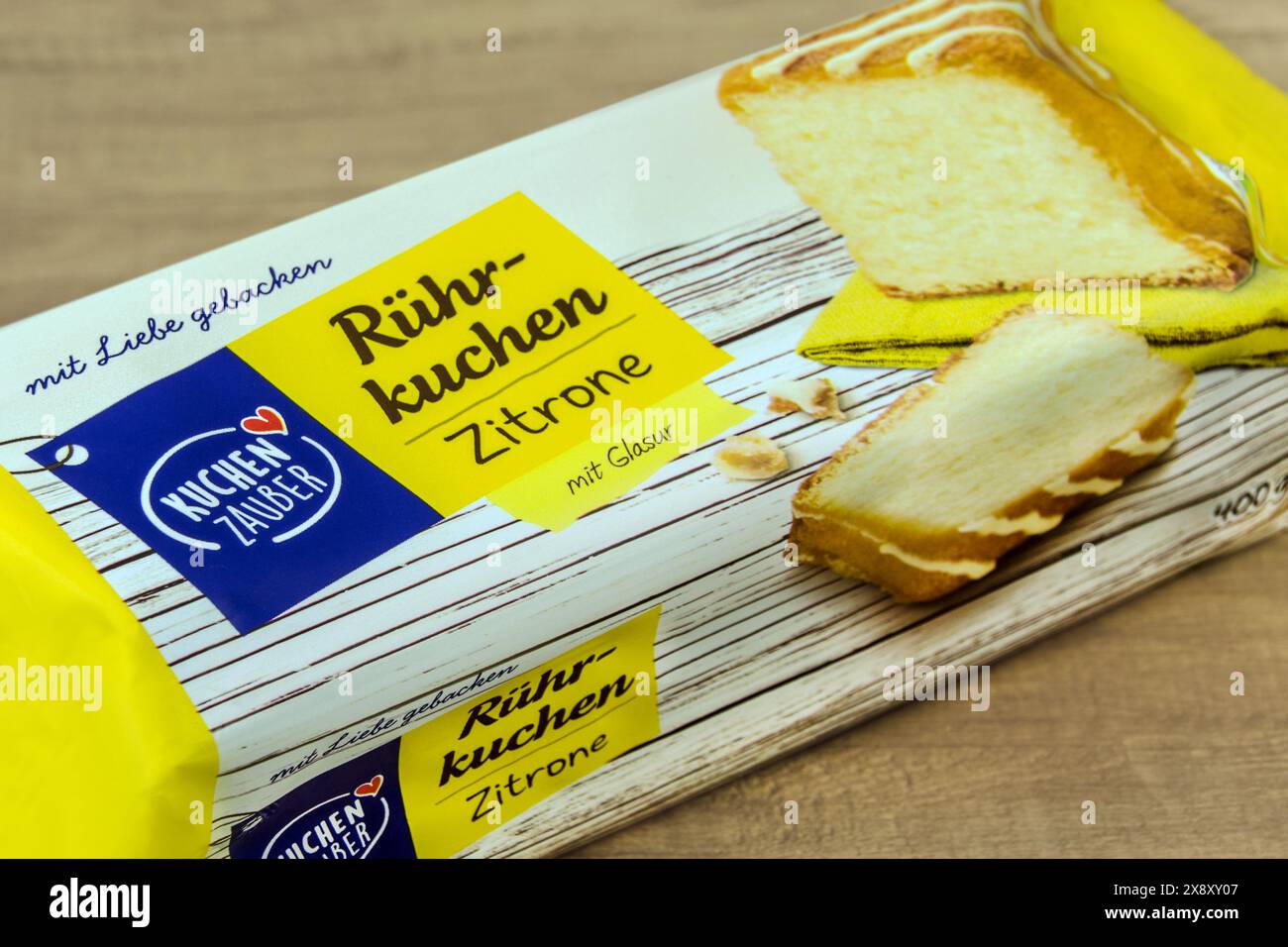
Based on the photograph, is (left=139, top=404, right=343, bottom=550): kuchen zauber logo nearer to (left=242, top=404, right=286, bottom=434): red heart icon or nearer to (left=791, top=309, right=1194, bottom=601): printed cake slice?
(left=242, top=404, right=286, bottom=434): red heart icon

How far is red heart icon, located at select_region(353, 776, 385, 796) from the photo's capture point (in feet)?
1.90

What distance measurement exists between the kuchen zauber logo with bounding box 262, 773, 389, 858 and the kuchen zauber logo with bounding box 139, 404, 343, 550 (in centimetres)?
13

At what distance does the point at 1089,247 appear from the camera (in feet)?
2.15

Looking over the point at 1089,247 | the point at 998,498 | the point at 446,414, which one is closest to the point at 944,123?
the point at 1089,247

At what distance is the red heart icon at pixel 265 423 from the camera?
0.59 meters

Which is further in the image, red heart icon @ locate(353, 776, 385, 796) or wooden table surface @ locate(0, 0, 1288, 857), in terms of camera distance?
wooden table surface @ locate(0, 0, 1288, 857)

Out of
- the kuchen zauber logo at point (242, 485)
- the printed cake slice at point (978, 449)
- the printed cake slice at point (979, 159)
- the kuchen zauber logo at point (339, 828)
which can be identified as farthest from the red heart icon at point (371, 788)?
the printed cake slice at point (979, 159)

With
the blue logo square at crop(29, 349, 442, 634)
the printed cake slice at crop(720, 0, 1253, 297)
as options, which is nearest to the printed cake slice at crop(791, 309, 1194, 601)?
the printed cake slice at crop(720, 0, 1253, 297)

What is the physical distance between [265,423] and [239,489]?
0.13 feet

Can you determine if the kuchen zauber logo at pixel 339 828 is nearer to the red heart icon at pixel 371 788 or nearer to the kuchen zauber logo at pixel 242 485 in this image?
the red heart icon at pixel 371 788

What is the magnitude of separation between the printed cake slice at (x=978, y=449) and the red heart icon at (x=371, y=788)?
237 millimetres

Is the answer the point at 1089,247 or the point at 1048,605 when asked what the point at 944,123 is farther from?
the point at 1048,605

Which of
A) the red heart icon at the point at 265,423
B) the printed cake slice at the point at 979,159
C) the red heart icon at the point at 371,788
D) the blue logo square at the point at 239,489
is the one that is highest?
the printed cake slice at the point at 979,159

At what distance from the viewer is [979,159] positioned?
0.69m
